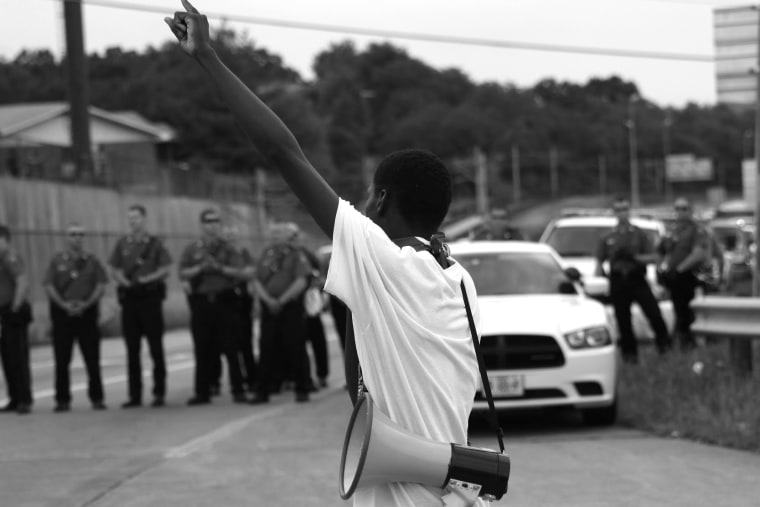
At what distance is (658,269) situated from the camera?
15984mm

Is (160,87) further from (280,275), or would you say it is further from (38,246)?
(280,275)

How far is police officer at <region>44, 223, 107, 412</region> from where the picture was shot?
14.3m

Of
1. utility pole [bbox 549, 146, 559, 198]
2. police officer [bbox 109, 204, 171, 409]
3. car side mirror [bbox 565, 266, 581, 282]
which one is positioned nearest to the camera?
car side mirror [bbox 565, 266, 581, 282]

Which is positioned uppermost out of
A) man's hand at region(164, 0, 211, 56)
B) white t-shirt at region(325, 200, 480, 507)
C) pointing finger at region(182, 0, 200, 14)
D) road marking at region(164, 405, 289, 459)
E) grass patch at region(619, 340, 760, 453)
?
pointing finger at region(182, 0, 200, 14)

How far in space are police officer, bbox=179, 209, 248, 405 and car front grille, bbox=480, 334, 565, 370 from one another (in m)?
4.46

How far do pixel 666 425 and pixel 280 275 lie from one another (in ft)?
17.4

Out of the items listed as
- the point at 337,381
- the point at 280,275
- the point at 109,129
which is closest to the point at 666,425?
the point at 280,275

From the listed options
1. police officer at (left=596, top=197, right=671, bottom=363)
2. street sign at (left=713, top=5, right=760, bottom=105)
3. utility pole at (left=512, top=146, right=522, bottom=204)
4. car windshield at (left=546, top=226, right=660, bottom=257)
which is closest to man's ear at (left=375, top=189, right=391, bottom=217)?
police officer at (left=596, top=197, right=671, bottom=363)

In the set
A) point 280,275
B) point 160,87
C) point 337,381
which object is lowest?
point 337,381

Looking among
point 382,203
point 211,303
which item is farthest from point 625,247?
point 382,203

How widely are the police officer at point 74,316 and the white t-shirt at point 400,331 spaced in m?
11.1

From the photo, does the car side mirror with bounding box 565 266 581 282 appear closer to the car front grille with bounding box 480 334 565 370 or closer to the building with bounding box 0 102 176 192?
the car front grille with bounding box 480 334 565 370

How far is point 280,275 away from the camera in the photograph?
1481 cm

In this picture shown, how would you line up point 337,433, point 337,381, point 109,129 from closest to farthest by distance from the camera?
point 337,433
point 337,381
point 109,129
